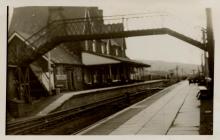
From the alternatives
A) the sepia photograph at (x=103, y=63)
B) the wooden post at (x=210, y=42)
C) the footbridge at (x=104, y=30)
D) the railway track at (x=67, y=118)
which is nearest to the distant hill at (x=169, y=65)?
the sepia photograph at (x=103, y=63)

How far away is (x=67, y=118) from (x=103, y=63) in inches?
35.2

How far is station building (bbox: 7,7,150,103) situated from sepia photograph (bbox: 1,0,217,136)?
12 mm

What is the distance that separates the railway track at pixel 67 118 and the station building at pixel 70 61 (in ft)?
0.97

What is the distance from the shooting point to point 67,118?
5.15 meters

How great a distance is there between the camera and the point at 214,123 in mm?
3635

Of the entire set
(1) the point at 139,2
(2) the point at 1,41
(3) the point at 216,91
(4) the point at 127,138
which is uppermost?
(1) the point at 139,2

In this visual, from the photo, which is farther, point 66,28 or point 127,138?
point 66,28

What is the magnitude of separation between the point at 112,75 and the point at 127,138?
67.2 inches

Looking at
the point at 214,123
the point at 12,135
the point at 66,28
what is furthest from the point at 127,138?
the point at 66,28

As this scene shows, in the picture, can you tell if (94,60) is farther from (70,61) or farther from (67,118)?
(67,118)

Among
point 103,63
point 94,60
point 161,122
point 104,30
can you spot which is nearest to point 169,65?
point 161,122

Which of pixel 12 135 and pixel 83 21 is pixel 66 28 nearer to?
pixel 83 21

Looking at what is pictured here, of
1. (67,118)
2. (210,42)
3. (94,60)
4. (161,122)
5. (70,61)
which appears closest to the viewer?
(210,42)

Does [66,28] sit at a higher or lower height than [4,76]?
higher
